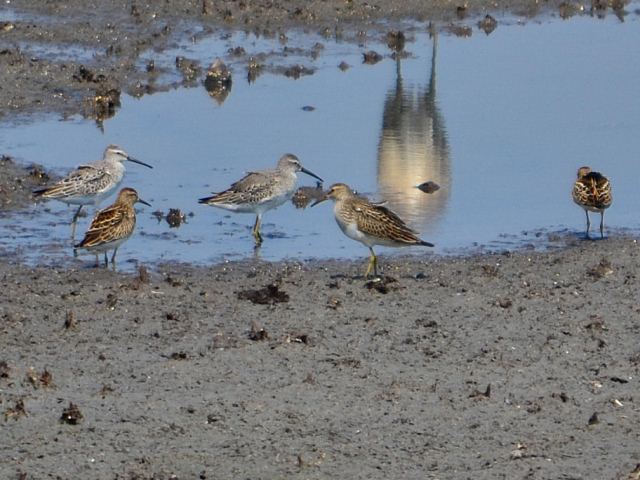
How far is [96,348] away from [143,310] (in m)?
0.98

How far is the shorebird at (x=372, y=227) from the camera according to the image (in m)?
13.5

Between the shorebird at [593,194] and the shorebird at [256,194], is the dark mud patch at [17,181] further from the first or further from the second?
the shorebird at [593,194]

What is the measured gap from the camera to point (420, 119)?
19.4 metres

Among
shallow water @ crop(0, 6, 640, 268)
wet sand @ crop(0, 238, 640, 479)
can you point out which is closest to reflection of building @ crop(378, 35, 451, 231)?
shallow water @ crop(0, 6, 640, 268)

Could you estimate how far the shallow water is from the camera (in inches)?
600

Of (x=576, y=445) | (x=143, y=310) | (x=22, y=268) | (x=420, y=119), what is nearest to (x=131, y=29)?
(x=420, y=119)

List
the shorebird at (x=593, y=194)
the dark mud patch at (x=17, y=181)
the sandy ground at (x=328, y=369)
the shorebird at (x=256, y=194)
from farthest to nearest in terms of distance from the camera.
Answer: the dark mud patch at (x=17, y=181) < the shorebird at (x=256, y=194) < the shorebird at (x=593, y=194) < the sandy ground at (x=328, y=369)

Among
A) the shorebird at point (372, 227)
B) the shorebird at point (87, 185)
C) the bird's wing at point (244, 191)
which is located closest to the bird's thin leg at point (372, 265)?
the shorebird at point (372, 227)

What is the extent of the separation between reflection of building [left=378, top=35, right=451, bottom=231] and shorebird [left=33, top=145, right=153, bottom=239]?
2.82 metres

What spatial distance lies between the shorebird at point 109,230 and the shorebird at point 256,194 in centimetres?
129

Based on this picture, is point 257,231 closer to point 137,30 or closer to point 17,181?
point 17,181

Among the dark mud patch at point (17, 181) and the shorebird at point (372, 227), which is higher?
the shorebird at point (372, 227)

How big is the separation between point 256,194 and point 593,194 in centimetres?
322

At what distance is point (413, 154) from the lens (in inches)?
715
